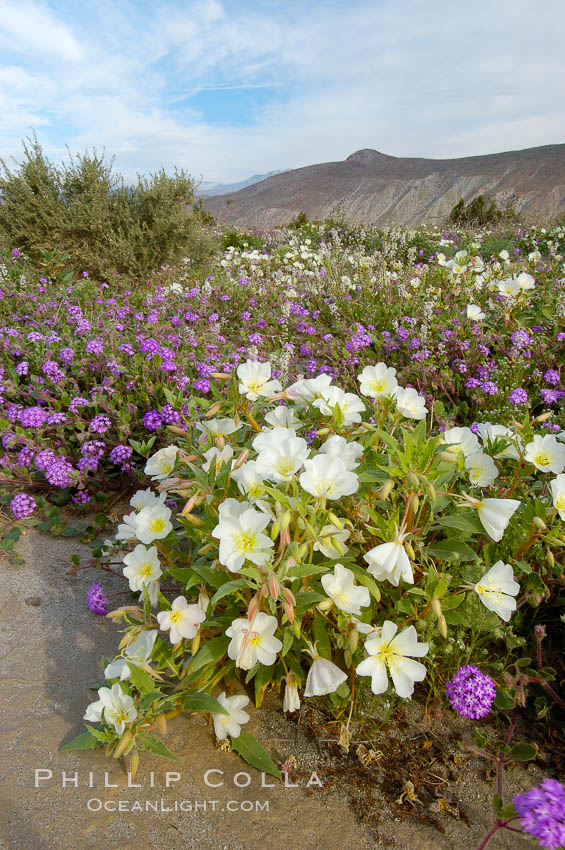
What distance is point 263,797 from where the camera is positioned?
58.1 inches

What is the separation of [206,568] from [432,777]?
0.95 m

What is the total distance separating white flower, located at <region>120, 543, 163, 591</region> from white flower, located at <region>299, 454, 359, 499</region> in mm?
587

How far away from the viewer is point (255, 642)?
1366 millimetres

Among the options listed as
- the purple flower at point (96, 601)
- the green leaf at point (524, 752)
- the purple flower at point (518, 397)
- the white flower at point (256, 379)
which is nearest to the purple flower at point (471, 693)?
the green leaf at point (524, 752)

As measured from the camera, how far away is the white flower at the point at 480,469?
1.54 metres

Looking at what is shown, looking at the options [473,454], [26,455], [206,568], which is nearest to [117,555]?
[26,455]

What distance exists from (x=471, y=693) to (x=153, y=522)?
109cm

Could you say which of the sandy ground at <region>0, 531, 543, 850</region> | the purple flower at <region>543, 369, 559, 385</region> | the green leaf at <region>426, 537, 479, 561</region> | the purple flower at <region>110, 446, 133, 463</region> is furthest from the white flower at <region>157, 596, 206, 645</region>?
the purple flower at <region>543, 369, 559, 385</region>

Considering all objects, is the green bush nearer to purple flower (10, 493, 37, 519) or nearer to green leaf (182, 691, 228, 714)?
purple flower (10, 493, 37, 519)

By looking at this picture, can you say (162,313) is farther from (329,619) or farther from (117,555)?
(329,619)

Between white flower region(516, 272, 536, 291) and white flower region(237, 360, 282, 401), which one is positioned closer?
white flower region(237, 360, 282, 401)

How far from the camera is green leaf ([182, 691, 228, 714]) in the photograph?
1.40m

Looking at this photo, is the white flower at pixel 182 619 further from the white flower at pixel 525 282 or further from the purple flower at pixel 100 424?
the white flower at pixel 525 282

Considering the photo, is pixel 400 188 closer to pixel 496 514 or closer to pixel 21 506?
pixel 21 506
